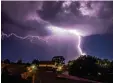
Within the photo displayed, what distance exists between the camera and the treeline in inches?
97.7

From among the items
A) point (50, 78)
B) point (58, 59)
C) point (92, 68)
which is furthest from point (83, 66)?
point (50, 78)

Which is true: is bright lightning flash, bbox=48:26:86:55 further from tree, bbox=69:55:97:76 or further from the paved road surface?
the paved road surface

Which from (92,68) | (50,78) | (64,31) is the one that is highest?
(64,31)

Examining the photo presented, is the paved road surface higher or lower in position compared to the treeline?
lower

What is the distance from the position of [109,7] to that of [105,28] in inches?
10.1

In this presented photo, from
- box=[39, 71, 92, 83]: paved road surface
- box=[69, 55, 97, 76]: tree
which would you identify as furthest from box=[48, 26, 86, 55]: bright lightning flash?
box=[39, 71, 92, 83]: paved road surface

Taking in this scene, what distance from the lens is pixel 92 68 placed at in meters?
2.51

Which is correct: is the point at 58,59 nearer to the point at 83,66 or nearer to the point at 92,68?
the point at 83,66

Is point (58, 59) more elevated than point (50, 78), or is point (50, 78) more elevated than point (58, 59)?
point (58, 59)

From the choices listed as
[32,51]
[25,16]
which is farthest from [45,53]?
[25,16]

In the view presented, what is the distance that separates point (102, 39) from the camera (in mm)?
2584

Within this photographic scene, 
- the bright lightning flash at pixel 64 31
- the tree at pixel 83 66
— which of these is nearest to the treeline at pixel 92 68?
the tree at pixel 83 66

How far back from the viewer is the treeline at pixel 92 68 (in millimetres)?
2482

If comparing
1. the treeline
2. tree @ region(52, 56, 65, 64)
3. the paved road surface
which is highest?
tree @ region(52, 56, 65, 64)
